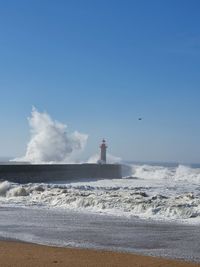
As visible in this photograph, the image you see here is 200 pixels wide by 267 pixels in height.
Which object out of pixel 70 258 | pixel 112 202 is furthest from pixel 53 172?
pixel 70 258

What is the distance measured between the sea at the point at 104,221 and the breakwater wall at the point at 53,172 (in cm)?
697

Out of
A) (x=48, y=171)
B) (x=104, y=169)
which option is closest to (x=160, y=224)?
(x=48, y=171)

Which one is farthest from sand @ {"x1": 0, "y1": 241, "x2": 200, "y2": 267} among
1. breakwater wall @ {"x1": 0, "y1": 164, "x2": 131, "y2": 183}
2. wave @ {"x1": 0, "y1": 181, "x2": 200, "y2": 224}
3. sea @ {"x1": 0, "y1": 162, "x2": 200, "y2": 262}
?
breakwater wall @ {"x1": 0, "y1": 164, "x2": 131, "y2": 183}

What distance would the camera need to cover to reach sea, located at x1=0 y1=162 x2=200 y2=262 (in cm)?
923

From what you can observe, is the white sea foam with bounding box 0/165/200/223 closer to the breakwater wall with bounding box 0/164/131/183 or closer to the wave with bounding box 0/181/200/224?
the wave with bounding box 0/181/200/224

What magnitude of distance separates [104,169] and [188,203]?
62.2 feet

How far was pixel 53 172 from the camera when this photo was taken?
28609 millimetres

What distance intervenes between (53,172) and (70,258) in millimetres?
20869

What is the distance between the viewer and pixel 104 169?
33.4m

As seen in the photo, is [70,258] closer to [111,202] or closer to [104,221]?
[104,221]

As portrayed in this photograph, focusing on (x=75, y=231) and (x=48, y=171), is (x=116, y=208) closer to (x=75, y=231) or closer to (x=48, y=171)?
(x=75, y=231)

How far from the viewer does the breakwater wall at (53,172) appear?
84.4 feet

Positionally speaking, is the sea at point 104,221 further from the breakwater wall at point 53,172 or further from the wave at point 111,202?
the breakwater wall at point 53,172

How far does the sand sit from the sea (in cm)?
53
